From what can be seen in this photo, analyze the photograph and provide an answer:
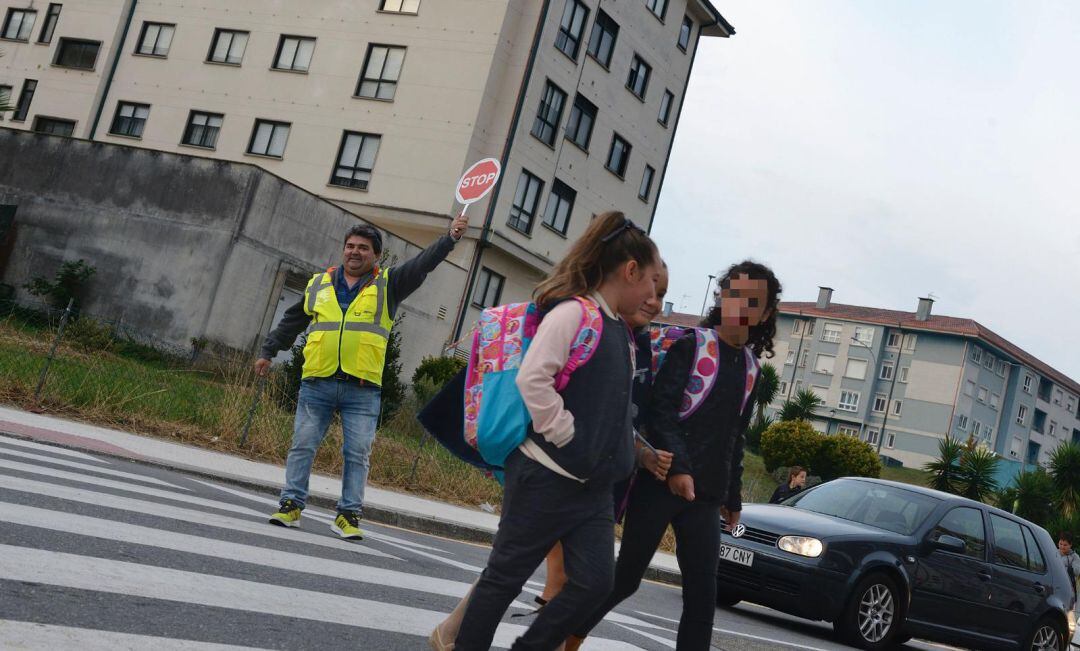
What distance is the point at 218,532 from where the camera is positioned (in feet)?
19.7

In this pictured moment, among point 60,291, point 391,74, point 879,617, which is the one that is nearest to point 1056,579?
point 879,617

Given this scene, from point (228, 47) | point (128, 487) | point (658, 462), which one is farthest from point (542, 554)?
point (228, 47)

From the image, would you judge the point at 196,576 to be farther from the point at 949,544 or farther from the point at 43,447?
the point at 949,544

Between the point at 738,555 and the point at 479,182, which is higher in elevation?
the point at 479,182

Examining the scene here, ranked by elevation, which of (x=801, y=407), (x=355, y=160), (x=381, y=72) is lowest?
(x=801, y=407)

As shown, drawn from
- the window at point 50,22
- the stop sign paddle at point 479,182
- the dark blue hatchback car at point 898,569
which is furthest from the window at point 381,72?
the stop sign paddle at point 479,182

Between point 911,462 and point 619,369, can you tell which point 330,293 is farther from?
point 911,462

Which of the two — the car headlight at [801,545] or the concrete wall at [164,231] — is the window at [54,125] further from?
the car headlight at [801,545]

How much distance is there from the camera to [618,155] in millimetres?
36094

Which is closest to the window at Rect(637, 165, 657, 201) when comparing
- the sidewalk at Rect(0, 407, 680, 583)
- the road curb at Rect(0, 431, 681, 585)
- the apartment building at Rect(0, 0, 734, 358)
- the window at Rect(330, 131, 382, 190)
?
the apartment building at Rect(0, 0, 734, 358)

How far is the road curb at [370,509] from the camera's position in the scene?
9000 mm

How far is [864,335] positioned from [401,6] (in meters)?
56.9

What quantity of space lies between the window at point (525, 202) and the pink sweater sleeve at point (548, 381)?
1108 inches

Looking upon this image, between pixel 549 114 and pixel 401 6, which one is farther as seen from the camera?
pixel 549 114
